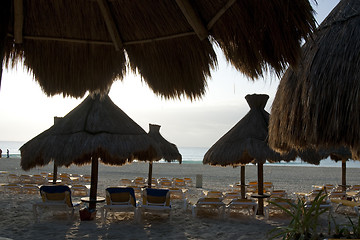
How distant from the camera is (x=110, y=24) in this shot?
9.69 feet

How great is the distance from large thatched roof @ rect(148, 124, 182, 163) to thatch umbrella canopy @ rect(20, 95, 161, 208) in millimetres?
3203

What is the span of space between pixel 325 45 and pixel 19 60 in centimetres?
283

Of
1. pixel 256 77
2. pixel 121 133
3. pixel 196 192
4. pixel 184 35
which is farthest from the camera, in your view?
pixel 196 192

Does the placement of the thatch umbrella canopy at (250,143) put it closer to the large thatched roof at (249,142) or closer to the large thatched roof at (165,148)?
the large thatched roof at (249,142)

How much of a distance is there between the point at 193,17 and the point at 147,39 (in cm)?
67

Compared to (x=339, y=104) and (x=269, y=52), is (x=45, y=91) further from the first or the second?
(x=339, y=104)

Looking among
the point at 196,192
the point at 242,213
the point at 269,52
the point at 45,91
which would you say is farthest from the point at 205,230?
the point at 196,192

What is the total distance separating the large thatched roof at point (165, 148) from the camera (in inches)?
429

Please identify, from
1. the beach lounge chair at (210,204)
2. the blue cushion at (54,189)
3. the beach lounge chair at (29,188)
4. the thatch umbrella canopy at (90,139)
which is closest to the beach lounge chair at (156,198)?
the beach lounge chair at (210,204)

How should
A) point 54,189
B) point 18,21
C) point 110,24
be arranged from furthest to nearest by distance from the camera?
1. point 54,189
2. point 110,24
3. point 18,21

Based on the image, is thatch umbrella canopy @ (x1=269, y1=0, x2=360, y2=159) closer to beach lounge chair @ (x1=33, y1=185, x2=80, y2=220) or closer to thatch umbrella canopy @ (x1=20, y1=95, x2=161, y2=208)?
thatch umbrella canopy @ (x1=20, y1=95, x2=161, y2=208)

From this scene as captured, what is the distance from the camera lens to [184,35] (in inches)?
114

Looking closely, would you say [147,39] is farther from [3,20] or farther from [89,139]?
[89,139]

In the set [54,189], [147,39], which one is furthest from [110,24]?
[54,189]
